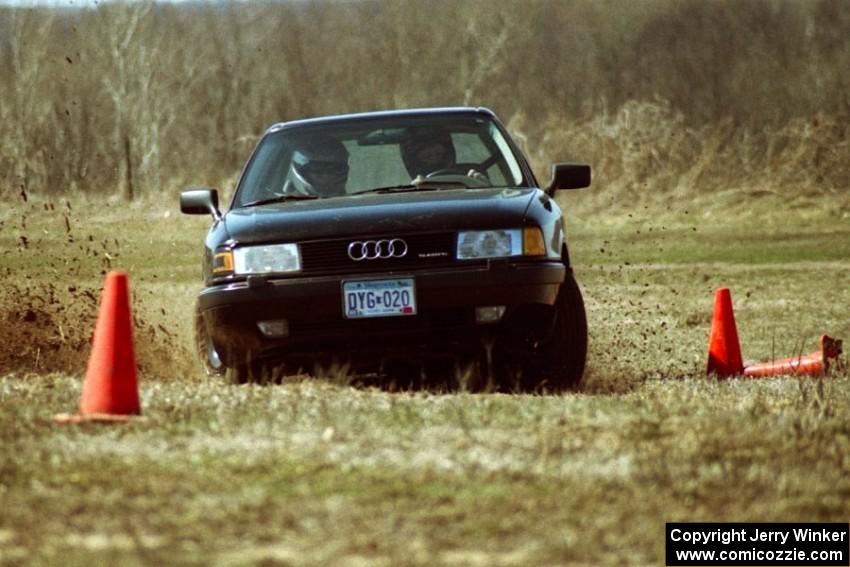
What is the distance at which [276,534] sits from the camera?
13.5ft

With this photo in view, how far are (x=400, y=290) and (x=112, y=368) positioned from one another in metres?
1.57

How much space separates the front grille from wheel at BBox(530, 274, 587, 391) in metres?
0.64

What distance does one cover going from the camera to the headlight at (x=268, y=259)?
23.6 feet

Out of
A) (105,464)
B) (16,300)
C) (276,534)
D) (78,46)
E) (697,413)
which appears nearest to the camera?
(276,534)

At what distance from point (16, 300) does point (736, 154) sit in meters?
22.7

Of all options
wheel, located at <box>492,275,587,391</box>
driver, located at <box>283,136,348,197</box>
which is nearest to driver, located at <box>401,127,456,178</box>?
driver, located at <box>283,136,348,197</box>

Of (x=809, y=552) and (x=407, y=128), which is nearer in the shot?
(x=809, y=552)

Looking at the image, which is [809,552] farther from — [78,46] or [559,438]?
[78,46]

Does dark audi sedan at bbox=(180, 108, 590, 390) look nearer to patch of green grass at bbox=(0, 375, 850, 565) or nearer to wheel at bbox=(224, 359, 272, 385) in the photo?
wheel at bbox=(224, 359, 272, 385)

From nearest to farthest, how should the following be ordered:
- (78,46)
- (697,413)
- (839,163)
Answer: (697,413) < (839,163) < (78,46)

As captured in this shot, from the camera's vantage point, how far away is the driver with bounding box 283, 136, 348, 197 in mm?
8297

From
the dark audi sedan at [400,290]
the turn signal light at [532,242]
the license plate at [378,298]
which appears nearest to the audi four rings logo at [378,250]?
the dark audi sedan at [400,290]

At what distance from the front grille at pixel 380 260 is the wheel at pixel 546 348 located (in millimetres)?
477

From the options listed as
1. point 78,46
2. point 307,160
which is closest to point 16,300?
point 307,160
